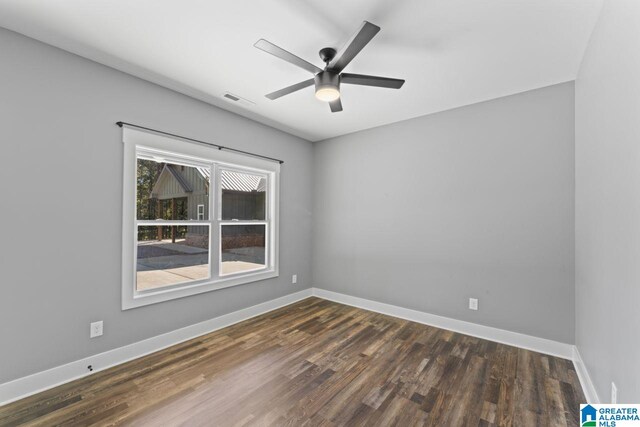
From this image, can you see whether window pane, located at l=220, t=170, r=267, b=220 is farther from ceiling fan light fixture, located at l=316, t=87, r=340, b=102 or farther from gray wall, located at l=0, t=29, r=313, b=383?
ceiling fan light fixture, located at l=316, t=87, r=340, b=102

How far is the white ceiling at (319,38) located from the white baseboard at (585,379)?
2.58 meters

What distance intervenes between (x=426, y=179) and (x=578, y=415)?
251 centimetres

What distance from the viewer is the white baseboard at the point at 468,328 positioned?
266 cm

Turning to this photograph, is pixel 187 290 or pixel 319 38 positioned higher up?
pixel 319 38

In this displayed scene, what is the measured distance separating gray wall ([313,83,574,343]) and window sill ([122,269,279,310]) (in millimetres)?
1340

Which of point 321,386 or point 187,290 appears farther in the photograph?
point 187,290

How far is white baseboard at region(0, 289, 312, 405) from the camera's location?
1969mm

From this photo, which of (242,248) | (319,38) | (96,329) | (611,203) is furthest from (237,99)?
(611,203)

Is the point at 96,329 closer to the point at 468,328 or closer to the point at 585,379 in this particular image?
the point at 468,328

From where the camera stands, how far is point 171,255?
3.00 meters

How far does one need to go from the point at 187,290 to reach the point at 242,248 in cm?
95

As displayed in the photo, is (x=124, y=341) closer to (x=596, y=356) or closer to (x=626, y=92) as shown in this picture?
(x=596, y=356)

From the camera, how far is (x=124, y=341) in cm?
250

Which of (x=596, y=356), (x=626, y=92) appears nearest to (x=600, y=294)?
(x=596, y=356)
